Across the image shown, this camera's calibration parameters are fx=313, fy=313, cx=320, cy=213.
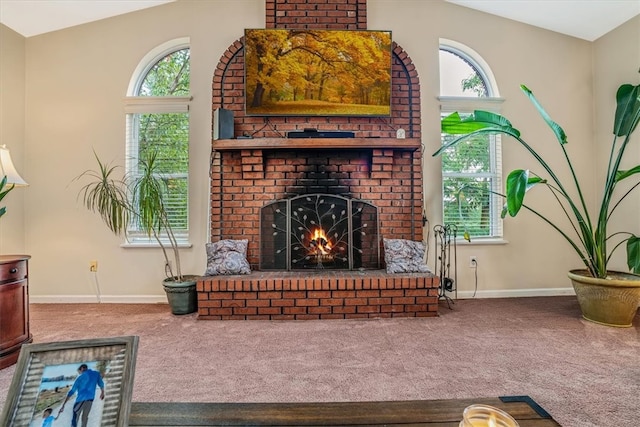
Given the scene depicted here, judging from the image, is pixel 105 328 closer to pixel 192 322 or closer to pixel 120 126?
pixel 192 322

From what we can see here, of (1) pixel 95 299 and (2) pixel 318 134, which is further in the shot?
(1) pixel 95 299

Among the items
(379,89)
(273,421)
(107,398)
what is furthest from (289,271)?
(107,398)

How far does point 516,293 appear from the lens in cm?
355

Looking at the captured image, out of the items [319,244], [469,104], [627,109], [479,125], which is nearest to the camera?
[627,109]

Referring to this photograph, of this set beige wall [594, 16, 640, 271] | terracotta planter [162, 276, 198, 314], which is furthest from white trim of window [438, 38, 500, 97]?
terracotta planter [162, 276, 198, 314]

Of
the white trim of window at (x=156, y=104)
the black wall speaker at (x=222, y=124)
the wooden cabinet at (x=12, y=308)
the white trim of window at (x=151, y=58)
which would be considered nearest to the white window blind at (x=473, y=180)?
the black wall speaker at (x=222, y=124)

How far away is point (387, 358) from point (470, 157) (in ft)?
8.60

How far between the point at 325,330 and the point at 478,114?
7.67 feet

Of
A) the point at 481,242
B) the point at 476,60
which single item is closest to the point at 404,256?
the point at 481,242

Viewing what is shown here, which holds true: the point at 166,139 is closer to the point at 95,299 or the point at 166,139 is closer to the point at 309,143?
the point at 309,143

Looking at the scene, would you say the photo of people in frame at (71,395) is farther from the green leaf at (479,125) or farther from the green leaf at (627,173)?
the green leaf at (627,173)

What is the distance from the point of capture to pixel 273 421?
895mm

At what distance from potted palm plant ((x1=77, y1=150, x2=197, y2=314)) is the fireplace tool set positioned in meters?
2.58

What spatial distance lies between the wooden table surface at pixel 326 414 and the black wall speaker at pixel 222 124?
2694mm
